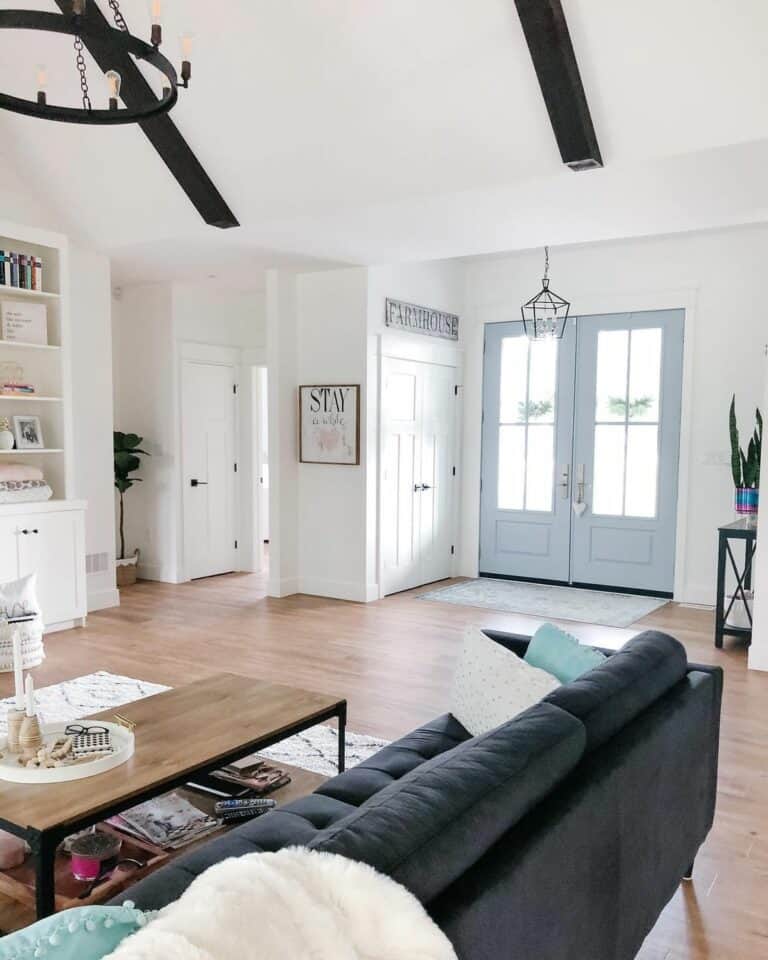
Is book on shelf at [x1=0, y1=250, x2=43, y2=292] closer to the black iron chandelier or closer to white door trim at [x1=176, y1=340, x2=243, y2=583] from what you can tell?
white door trim at [x1=176, y1=340, x2=243, y2=583]

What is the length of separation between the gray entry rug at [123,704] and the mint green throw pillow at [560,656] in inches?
43.8

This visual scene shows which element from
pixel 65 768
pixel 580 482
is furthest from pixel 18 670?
Answer: pixel 580 482

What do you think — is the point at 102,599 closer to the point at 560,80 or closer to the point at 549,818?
the point at 560,80

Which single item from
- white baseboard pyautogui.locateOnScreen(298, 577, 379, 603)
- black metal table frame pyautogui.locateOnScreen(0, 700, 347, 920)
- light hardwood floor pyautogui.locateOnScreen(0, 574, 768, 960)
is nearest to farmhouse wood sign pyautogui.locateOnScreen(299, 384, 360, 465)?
white baseboard pyautogui.locateOnScreen(298, 577, 379, 603)

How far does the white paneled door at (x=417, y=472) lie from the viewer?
6.45m

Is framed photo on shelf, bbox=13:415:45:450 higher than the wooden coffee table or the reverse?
higher

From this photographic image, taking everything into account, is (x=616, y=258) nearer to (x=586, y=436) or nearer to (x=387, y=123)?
(x=586, y=436)

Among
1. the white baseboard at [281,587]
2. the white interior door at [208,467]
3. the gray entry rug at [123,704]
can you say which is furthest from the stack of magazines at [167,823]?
the white interior door at [208,467]

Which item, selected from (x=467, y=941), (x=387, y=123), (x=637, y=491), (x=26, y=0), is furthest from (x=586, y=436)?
(x=467, y=941)

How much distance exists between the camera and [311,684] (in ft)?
13.7

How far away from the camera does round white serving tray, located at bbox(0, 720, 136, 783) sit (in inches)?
81.9

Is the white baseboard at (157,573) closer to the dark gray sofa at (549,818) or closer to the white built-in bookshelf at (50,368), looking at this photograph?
the white built-in bookshelf at (50,368)

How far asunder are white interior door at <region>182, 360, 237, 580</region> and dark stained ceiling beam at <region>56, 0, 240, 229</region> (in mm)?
2263

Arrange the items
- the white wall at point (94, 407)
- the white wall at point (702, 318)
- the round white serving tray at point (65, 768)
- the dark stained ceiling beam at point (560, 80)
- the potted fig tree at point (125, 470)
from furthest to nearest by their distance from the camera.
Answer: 1. the potted fig tree at point (125, 470)
2. the white wall at point (702, 318)
3. the white wall at point (94, 407)
4. the dark stained ceiling beam at point (560, 80)
5. the round white serving tray at point (65, 768)
